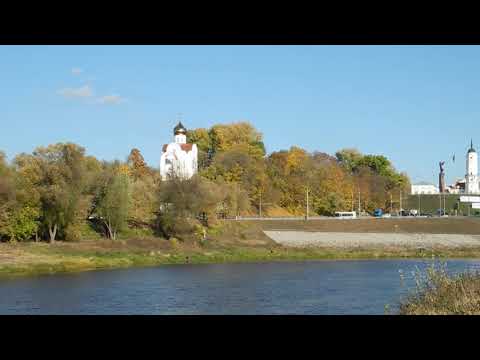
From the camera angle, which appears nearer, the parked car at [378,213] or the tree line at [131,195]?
the tree line at [131,195]

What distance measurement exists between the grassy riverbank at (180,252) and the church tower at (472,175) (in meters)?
54.8

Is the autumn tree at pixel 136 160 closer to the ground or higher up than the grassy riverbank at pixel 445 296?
higher up

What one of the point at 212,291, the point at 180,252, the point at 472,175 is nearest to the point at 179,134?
the point at 180,252

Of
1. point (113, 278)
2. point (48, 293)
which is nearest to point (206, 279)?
point (113, 278)

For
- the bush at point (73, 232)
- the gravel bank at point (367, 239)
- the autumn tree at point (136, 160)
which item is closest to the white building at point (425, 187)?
the autumn tree at point (136, 160)

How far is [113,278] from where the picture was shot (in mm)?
25141

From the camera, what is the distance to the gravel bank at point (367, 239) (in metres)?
40.9

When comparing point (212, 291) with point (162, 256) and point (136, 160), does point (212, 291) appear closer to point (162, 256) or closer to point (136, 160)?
point (162, 256)

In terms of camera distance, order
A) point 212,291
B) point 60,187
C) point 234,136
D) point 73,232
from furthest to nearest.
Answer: point 234,136
point 73,232
point 60,187
point 212,291

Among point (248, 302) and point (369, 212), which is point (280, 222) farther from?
point (248, 302)

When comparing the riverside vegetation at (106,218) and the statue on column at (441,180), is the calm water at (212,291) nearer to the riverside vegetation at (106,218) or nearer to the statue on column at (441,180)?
the riverside vegetation at (106,218)

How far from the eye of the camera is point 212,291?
20859 millimetres

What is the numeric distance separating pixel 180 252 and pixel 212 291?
14.4 m

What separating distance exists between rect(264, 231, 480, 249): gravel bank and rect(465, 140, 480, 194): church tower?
187 feet
